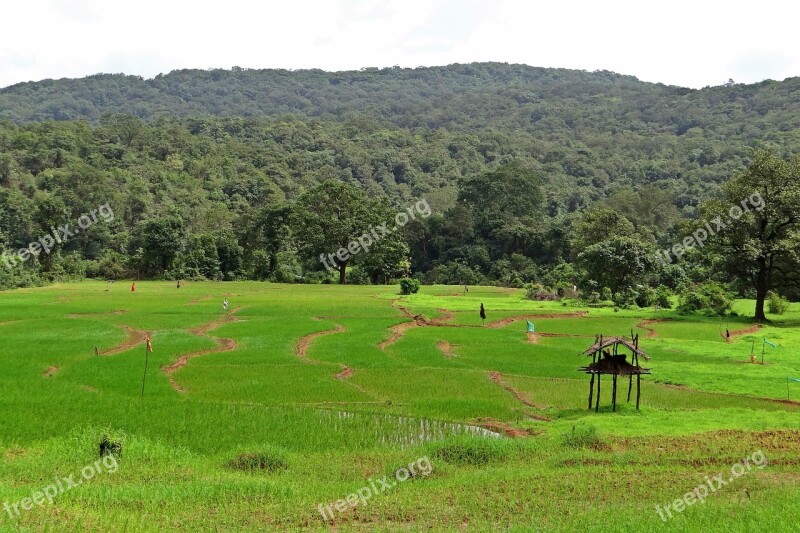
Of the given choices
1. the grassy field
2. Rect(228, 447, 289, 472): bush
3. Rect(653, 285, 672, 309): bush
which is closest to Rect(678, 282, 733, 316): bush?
Rect(653, 285, 672, 309): bush

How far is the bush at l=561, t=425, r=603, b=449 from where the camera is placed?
13156 millimetres

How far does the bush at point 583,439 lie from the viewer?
518 inches

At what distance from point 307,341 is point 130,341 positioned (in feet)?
24.5

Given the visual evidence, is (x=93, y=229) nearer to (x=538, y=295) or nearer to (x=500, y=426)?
(x=538, y=295)

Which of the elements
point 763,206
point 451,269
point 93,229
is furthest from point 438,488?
point 93,229

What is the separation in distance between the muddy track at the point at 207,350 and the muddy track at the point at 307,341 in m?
2.66

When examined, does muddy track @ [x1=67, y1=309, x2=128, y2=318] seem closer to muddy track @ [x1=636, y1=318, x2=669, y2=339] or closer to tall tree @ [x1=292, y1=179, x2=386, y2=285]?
muddy track @ [x1=636, y1=318, x2=669, y2=339]

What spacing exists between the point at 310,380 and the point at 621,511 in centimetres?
1236

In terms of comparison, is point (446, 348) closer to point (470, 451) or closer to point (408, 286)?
point (470, 451)

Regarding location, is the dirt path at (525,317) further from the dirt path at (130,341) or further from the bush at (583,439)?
the bush at (583,439)

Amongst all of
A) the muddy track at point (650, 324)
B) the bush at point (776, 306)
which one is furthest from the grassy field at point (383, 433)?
the bush at point (776, 306)

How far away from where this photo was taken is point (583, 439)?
13.2 m

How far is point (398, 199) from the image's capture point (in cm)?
11931

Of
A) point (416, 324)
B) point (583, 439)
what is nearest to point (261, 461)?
point (583, 439)
